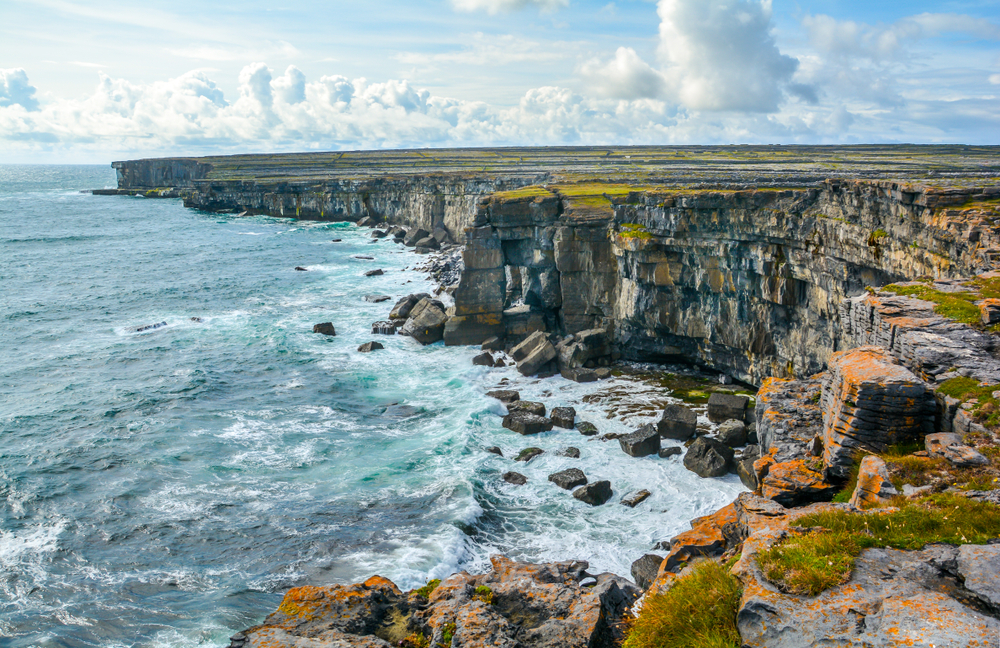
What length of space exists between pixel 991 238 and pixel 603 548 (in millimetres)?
17052

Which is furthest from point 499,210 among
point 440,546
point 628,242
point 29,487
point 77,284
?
point 77,284

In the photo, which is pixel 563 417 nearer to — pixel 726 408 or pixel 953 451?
pixel 726 408

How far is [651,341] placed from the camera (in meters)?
40.7

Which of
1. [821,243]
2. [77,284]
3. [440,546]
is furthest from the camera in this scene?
[77,284]

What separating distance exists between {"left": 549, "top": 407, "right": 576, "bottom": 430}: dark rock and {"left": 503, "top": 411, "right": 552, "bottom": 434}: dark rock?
0.57 meters

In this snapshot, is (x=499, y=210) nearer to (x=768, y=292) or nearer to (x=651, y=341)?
(x=651, y=341)

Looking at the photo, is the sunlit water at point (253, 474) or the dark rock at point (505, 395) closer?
the sunlit water at point (253, 474)

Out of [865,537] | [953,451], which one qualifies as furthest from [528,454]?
[865,537]

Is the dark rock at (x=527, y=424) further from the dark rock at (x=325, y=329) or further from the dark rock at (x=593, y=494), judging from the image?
the dark rock at (x=325, y=329)

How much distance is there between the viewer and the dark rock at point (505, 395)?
3516 cm

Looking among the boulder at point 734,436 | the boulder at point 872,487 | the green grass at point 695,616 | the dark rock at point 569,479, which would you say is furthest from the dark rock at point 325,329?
the boulder at point 872,487

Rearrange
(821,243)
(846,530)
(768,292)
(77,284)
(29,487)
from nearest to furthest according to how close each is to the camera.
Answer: (846,530) → (29,487) → (821,243) → (768,292) → (77,284)

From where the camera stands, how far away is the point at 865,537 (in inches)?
398

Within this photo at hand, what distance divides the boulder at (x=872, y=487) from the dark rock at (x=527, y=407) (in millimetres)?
21259
